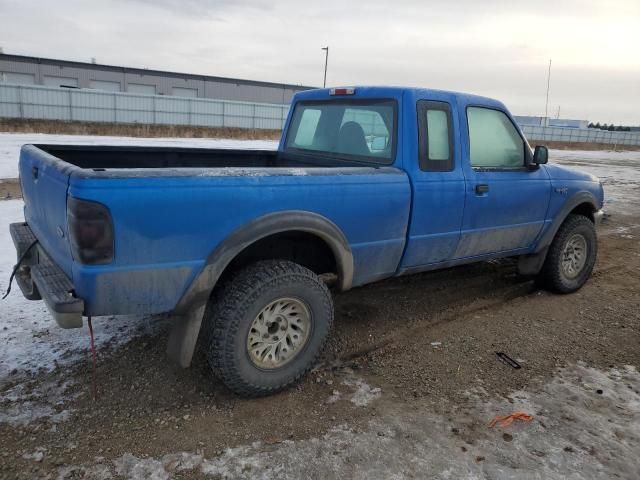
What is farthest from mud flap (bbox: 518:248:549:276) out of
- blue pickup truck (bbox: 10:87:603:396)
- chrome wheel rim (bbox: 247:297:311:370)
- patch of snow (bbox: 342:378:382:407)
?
chrome wheel rim (bbox: 247:297:311:370)

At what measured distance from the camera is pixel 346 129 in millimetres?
4383

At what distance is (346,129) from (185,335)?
2.22m

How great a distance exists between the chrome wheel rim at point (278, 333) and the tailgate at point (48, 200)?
1.10 meters

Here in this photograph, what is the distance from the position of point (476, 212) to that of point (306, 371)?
189 centimetres

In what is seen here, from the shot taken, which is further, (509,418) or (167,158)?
(167,158)

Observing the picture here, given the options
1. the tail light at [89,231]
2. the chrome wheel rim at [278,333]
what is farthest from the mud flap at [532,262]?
the tail light at [89,231]

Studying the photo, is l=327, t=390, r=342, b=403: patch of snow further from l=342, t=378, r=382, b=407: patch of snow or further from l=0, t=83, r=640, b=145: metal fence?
l=0, t=83, r=640, b=145: metal fence

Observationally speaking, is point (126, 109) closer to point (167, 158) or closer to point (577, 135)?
point (167, 158)

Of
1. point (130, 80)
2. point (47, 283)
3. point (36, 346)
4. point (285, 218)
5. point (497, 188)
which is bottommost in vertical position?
point (36, 346)

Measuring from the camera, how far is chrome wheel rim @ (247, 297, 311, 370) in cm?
322

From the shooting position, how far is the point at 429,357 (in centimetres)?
394

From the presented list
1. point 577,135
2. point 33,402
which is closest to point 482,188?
point 33,402

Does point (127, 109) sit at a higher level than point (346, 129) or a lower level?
higher

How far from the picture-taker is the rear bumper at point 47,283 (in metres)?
2.62
